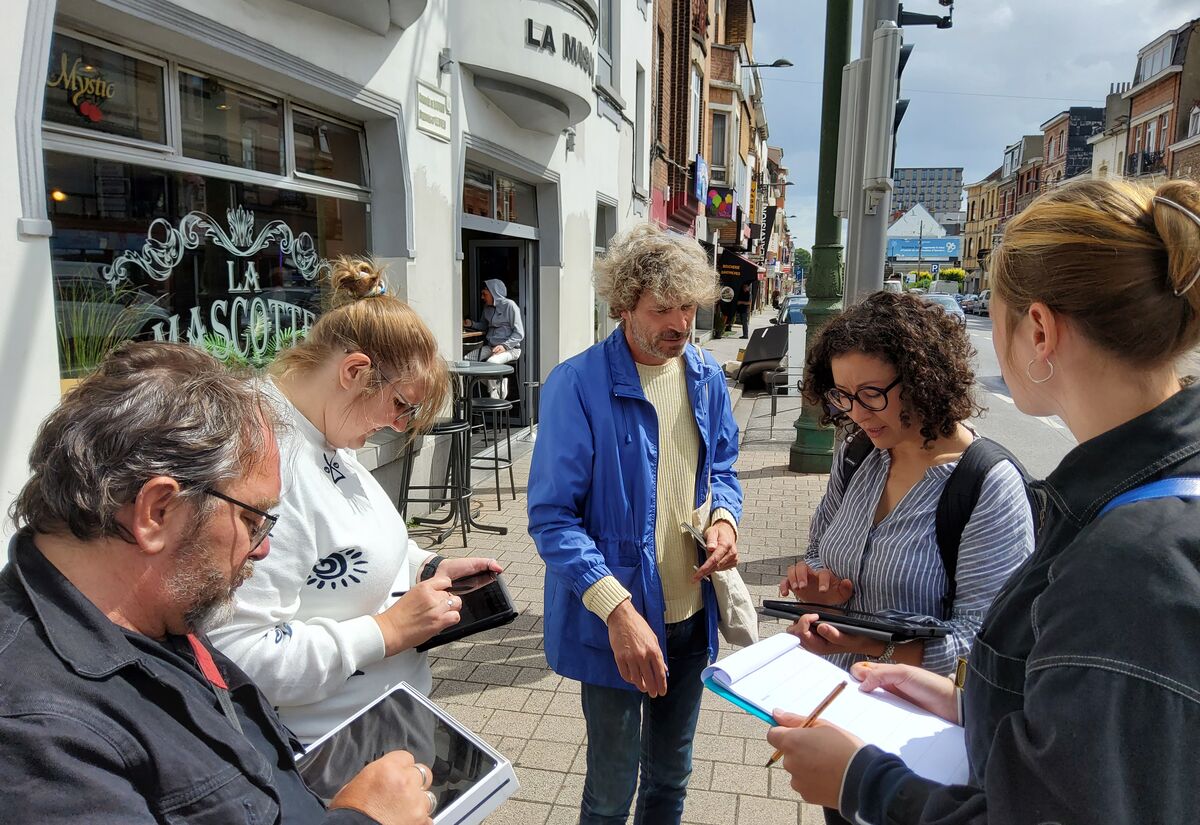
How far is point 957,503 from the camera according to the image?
1.86m

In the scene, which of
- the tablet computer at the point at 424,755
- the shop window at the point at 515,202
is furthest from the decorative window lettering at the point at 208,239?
the shop window at the point at 515,202

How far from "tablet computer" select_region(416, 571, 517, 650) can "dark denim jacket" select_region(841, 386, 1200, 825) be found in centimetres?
120

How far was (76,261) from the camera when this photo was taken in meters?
3.58

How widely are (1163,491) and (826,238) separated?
24.4ft

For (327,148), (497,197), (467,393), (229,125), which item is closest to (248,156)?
(229,125)

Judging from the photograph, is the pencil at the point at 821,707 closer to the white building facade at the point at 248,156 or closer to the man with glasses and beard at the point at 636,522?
the man with glasses and beard at the point at 636,522

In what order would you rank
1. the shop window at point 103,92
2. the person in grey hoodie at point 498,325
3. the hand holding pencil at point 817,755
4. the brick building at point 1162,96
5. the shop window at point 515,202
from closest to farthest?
the hand holding pencil at point 817,755, the shop window at point 103,92, the person in grey hoodie at point 498,325, the shop window at point 515,202, the brick building at point 1162,96

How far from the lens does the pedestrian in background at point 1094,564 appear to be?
855mm

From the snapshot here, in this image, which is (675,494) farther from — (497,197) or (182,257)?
(497,197)

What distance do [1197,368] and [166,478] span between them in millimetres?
1465

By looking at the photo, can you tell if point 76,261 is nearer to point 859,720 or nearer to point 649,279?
point 649,279

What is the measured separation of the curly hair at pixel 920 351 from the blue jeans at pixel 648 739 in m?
0.91


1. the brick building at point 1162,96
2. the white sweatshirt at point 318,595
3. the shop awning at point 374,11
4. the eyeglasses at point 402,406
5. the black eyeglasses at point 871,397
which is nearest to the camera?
the white sweatshirt at point 318,595

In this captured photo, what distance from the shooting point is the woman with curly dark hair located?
71.9 inches
